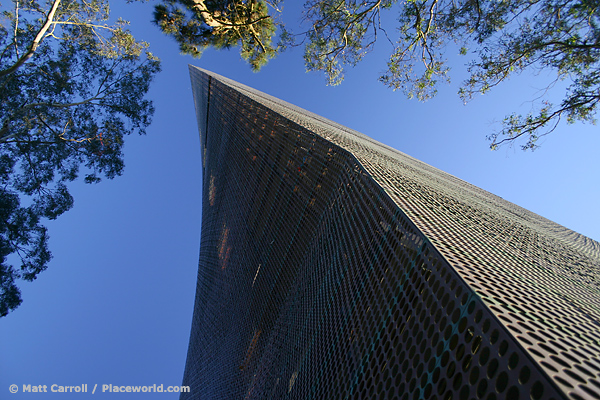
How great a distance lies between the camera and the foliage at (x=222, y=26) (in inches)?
324

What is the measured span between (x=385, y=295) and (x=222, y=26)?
9082mm

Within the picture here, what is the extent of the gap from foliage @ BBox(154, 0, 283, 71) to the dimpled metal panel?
141 inches

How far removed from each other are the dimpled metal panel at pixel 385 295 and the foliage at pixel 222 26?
3583 mm

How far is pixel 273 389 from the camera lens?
4020mm

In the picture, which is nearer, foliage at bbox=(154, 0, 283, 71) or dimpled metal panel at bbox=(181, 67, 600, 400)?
dimpled metal panel at bbox=(181, 67, 600, 400)

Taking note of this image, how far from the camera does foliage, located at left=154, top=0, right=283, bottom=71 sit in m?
8.23

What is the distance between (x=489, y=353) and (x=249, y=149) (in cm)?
683

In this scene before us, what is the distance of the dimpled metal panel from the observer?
3.90 feet

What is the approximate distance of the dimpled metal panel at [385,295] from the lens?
1188mm

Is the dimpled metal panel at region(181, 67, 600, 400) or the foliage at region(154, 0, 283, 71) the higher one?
the foliage at region(154, 0, 283, 71)

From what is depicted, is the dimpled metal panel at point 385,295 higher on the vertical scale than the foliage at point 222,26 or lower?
lower

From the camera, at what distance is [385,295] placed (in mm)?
2105

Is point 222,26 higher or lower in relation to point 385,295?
higher

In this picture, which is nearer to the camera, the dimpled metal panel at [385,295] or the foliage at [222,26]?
the dimpled metal panel at [385,295]
